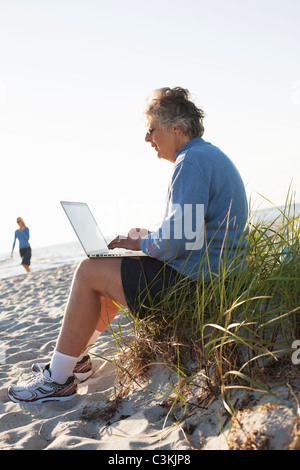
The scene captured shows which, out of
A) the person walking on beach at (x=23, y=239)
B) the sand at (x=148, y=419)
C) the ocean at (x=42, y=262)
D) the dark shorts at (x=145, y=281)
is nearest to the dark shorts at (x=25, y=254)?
the person walking on beach at (x=23, y=239)

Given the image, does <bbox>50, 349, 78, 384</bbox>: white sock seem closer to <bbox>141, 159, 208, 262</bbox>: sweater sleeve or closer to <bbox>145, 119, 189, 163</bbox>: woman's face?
<bbox>141, 159, 208, 262</bbox>: sweater sleeve

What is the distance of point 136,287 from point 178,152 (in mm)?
779

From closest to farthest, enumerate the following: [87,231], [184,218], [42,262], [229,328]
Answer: [229,328], [184,218], [87,231], [42,262]

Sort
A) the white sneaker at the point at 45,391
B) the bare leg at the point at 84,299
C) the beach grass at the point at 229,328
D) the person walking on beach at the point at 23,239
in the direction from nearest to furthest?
the beach grass at the point at 229,328
the bare leg at the point at 84,299
the white sneaker at the point at 45,391
the person walking on beach at the point at 23,239

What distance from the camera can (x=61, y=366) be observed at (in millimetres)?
2045

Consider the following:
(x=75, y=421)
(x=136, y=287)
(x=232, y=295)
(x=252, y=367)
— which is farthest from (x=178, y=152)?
(x=75, y=421)

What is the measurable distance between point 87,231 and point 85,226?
0.12 ft

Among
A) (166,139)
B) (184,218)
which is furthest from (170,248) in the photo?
(166,139)

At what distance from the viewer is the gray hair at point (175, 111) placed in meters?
2.17

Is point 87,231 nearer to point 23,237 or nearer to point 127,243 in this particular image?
point 127,243

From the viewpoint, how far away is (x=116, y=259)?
1.98 m

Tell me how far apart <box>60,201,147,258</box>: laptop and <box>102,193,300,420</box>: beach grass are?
386 mm

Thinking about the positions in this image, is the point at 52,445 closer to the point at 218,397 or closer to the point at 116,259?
the point at 218,397

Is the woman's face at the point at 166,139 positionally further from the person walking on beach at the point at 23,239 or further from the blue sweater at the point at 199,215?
the person walking on beach at the point at 23,239
